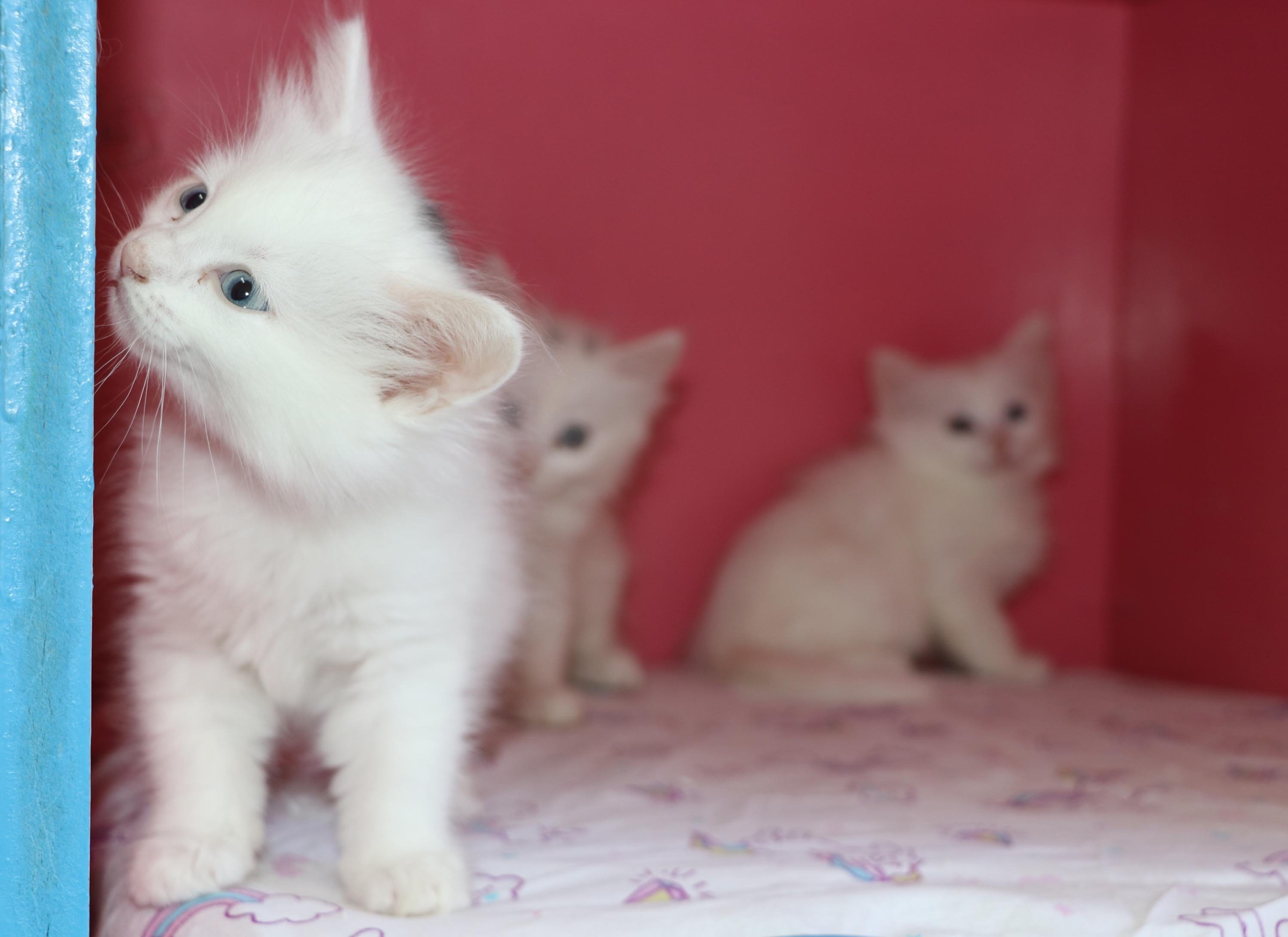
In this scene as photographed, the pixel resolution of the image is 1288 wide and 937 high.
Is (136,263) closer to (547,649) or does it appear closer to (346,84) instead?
(346,84)

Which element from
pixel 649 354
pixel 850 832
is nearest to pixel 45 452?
pixel 850 832

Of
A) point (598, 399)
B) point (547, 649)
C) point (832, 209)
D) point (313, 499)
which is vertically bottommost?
point (547, 649)

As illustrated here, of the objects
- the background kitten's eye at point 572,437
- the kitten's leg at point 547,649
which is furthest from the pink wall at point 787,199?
the kitten's leg at point 547,649

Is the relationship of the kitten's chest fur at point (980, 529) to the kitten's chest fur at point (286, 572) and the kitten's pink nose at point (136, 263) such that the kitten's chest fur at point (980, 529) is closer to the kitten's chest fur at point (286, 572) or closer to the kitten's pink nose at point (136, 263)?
the kitten's chest fur at point (286, 572)

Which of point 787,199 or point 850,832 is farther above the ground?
point 787,199

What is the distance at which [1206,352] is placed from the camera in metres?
2.60

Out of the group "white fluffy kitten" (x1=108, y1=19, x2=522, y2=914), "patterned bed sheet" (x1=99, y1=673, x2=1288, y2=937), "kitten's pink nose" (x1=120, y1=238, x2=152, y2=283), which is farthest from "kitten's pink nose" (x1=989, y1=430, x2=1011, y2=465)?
"kitten's pink nose" (x1=120, y1=238, x2=152, y2=283)

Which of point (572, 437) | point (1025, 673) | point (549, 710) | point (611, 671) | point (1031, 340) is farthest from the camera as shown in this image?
point (1031, 340)

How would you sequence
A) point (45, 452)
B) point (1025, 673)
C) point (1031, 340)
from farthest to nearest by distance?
1. point (1031, 340)
2. point (1025, 673)
3. point (45, 452)

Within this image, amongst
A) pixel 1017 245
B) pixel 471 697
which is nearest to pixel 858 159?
pixel 1017 245

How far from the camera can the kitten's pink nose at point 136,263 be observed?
1225mm

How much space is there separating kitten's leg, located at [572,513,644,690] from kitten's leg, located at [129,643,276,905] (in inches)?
44.6

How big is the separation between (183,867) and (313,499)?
0.41 meters

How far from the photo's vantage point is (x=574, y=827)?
1.55 meters
